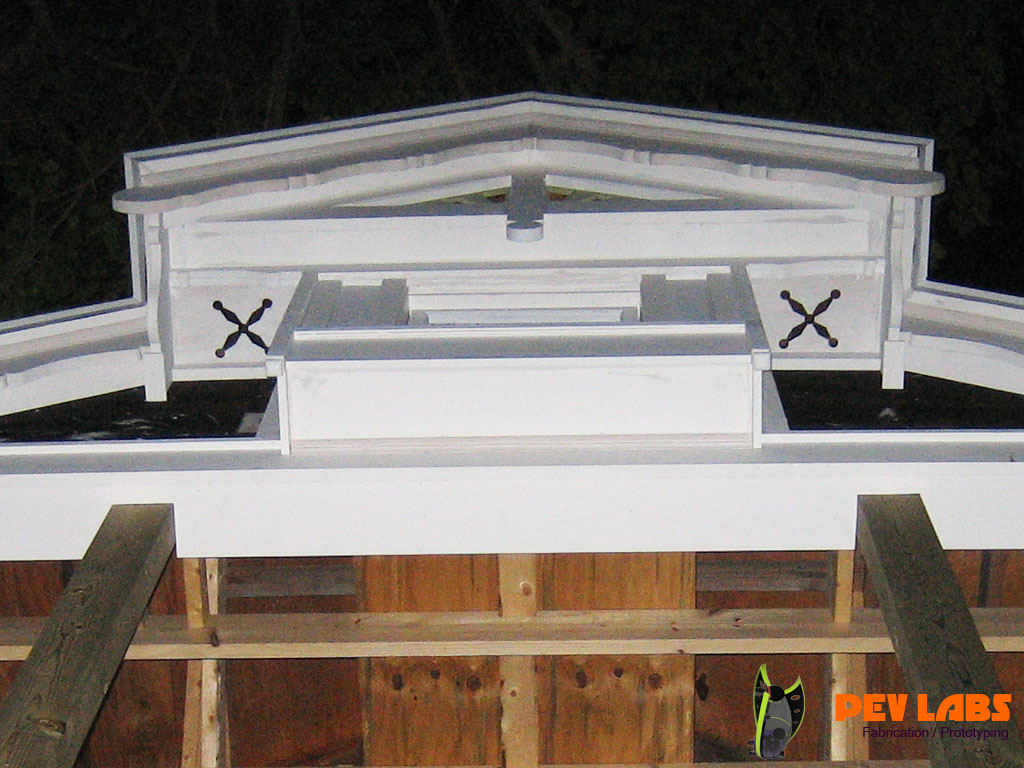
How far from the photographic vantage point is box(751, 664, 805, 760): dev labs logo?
14.1 feet

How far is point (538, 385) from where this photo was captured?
9.22ft

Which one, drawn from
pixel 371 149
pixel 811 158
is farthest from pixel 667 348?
pixel 371 149

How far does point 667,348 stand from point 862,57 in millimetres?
7781

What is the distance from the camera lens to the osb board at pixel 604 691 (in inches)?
159

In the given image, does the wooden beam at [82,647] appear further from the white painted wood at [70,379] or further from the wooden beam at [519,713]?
the wooden beam at [519,713]

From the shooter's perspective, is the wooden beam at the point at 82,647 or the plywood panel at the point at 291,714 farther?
the plywood panel at the point at 291,714

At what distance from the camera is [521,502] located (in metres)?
2.81

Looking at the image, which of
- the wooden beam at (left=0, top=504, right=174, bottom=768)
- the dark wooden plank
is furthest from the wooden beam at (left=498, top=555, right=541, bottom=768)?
the wooden beam at (left=0, top=504, right=174, bottom=768)

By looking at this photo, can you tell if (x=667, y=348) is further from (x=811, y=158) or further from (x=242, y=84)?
(x=242, y=84)

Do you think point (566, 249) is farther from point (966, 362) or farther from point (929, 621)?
point (929, 621)

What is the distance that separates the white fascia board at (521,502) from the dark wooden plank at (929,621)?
0.10 meters

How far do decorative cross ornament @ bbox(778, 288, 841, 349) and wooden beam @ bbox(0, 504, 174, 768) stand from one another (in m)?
1.82

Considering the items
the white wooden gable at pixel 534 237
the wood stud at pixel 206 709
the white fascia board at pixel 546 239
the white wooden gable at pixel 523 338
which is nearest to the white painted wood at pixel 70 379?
the white wooden gable at pixel 523 338

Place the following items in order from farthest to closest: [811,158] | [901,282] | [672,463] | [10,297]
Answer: [10,297]
[811,158]
[901,282]
[672,463]
